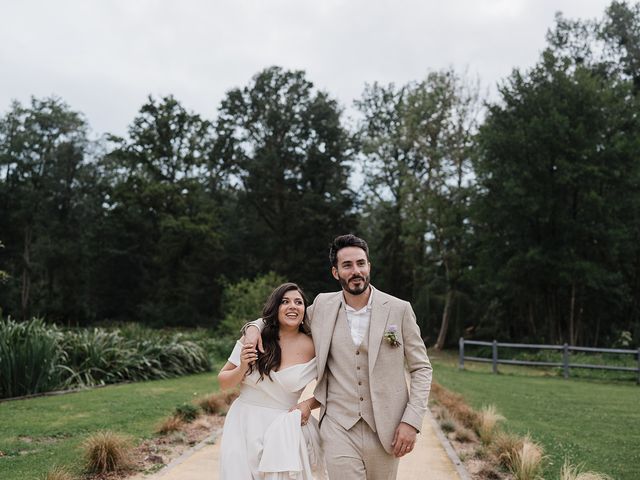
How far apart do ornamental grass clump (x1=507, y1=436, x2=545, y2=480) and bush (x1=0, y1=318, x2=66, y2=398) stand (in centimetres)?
898

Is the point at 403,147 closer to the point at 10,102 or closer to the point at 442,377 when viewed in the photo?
the point at 442,377

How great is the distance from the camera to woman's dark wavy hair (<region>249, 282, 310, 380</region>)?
429 centimetres

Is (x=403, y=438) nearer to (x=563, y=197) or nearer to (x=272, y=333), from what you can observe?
(x=272, y=333)

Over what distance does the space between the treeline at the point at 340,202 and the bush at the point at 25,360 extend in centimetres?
1750

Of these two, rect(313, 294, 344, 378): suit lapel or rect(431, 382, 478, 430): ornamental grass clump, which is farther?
rect(431, 382, 478, 430): ornamental grass clump

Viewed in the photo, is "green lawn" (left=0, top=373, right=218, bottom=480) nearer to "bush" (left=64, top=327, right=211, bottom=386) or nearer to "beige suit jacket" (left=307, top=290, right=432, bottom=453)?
"bush" (left=64, top=327, right=211, bottom=386)

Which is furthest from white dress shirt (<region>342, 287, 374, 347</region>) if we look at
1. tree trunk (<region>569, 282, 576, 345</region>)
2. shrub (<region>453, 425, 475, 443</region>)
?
tree trunk (<region>569, 282, 576, 345</region>)

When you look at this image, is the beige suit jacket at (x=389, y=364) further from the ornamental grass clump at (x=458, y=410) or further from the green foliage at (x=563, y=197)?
the green foliage at (x=563, y=197)

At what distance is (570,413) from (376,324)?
376 inches

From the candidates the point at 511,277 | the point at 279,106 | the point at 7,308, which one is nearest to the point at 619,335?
the point at 511,277

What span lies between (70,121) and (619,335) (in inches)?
1479

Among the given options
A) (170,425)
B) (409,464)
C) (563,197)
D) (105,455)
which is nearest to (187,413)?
(170,425)

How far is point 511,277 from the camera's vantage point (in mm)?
29516

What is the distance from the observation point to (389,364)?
3.88 meters
